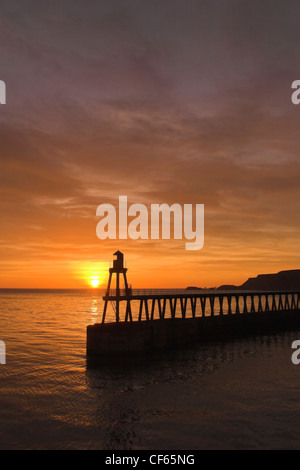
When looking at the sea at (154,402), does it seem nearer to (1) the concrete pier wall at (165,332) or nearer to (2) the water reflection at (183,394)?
(2) the water reflection at (183,394)

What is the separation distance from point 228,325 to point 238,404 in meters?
24.8

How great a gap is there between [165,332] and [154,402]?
14570 mm

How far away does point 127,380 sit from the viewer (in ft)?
76.0

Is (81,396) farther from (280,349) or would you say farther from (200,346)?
(280,349)

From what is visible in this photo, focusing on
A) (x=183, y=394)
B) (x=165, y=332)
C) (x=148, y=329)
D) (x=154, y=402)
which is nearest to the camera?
(x=154, y=402)

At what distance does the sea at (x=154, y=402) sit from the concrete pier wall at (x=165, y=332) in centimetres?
127

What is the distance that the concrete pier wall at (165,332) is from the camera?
2861cm

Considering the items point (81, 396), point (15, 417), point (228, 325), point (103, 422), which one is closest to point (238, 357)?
point (228, 325)

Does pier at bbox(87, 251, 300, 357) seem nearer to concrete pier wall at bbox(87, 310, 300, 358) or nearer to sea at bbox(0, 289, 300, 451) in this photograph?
concrete pier wall at bbox(87, 310, 300, 358)

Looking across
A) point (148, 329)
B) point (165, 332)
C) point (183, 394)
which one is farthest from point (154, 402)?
point (165, 332)

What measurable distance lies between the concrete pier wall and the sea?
1.27m

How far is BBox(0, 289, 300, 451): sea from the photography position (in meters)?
14.3

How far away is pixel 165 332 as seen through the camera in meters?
33.3

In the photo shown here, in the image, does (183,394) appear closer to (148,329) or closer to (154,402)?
(154,402)
